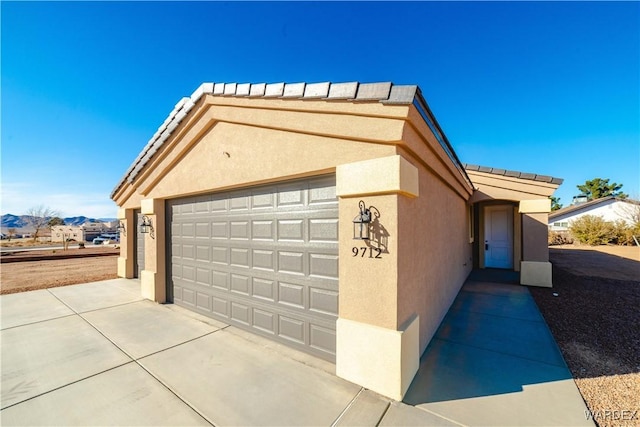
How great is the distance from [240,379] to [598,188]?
4659 cm

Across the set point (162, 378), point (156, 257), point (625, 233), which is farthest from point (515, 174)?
point (625, 233)

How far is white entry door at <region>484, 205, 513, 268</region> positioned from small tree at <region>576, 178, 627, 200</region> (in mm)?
34033

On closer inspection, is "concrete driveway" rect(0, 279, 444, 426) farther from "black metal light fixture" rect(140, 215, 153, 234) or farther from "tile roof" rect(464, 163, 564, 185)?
"tile roof" rect(464, 163, 564, 185)

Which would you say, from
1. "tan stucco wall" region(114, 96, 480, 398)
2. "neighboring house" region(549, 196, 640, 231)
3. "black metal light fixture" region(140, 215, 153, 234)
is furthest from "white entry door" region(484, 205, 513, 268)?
"neighboring house" region(549, 196, 640, 231)

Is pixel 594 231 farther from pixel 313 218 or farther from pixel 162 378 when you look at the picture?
pixel 162 378

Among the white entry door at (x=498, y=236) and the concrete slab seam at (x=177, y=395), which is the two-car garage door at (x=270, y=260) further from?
the white entry door at (x=498, y=236)

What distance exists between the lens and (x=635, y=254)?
1473 cm

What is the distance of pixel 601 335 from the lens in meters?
4.55

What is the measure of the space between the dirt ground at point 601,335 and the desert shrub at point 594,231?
48.7ft

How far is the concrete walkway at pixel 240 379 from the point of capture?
2697 mm

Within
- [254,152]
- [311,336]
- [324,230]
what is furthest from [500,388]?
[254,152]

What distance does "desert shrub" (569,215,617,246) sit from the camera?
65.7 feet

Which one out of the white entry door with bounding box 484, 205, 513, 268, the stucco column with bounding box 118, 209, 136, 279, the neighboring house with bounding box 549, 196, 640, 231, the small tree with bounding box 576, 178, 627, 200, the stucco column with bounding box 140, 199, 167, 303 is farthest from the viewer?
the small tree with bounding box 576, 178, 627, 200

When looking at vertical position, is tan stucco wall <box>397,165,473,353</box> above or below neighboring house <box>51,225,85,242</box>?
above
